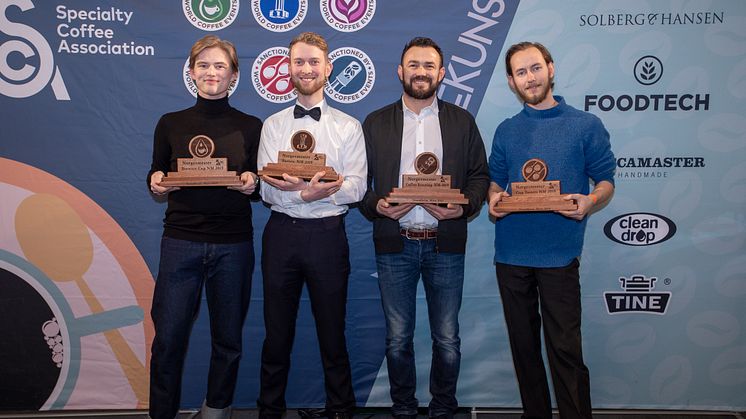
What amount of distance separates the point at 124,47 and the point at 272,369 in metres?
2.14

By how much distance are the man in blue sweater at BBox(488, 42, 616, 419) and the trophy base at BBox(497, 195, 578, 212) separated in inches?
2.2

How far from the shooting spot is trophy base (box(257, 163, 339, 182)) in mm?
2828

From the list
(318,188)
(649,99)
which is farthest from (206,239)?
(649,99)

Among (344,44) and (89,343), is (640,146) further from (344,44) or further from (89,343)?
(89,343)

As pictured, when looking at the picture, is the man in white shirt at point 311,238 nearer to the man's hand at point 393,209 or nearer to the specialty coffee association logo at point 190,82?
the man's hand at point 393,209

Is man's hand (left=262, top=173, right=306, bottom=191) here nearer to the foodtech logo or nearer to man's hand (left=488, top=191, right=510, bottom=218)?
man's hand (left=488, top=191, right=510, bottom=218)

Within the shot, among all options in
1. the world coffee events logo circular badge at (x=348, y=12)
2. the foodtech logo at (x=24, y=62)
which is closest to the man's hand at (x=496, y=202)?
the world coffee events logo circular badge at (x=348, y=12)

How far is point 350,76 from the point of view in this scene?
3490 millimetres

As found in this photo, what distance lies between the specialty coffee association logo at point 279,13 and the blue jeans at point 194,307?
1.38 metres

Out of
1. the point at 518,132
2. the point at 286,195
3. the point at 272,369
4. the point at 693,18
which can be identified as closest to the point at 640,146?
the point at 693,18

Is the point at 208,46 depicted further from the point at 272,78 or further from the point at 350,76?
the point at 350,76

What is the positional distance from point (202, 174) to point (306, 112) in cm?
64

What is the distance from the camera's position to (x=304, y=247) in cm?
293

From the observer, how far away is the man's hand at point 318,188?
281 centimetres
